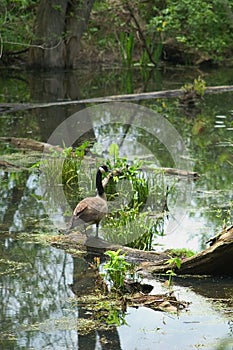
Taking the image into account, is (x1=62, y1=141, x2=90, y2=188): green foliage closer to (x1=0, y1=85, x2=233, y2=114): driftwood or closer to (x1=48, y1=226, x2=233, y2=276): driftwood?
(x1=48, y1=226, x2=233, y2=276): driftwood

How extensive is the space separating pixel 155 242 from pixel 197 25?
19.6 meters

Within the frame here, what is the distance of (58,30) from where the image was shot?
866 inches

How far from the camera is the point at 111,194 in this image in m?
→ 8.30

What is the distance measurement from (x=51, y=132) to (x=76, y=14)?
1029cm

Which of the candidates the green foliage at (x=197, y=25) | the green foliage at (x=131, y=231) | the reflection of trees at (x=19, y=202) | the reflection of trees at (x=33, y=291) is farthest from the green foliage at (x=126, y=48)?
the reflection of trees at (x=33, y=291)

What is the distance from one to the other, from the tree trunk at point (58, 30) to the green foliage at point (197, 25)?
113 inches

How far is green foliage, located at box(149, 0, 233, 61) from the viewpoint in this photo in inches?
968

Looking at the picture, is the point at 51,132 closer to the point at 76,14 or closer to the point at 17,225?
the point at 17,225

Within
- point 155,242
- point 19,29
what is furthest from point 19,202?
point 19,29

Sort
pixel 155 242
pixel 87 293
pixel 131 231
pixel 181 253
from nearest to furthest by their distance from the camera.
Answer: pixel 87 293 → pixel 181 253 → pixel 131 231 → pixel 155 242

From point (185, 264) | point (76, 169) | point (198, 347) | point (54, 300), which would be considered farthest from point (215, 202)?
point (198, 347)

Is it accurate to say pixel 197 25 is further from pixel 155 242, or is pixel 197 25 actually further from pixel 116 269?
pixel 116 269

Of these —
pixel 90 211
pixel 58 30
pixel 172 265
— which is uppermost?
pixel 58 30

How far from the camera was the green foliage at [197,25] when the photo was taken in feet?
80.7
